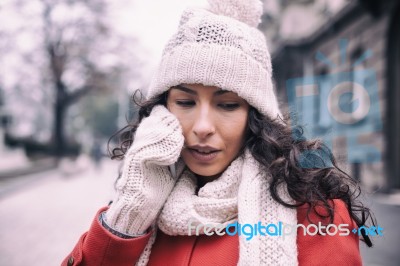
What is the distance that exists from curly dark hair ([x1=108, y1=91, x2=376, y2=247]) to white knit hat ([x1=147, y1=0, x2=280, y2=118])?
109 millimetres

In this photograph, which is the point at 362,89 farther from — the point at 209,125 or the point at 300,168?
the point at 209,125

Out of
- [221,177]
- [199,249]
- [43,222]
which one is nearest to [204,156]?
[221,177]

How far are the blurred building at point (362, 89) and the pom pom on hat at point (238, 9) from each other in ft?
19.1

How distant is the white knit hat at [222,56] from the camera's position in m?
1.77

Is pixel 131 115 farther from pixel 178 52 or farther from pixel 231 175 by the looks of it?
pixel 231 175

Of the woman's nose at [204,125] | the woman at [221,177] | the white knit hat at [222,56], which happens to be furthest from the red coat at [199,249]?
the white knit hat at [222,56]

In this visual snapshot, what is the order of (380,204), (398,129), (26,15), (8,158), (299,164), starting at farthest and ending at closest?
(8,158), (26,15), (398,129), (380,204), (299,164)

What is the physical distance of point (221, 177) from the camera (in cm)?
176

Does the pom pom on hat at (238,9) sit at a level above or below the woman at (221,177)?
above

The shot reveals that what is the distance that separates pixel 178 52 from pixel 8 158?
19.2 metres

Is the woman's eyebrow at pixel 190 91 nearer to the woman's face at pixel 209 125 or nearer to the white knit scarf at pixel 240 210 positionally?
the woman's face at pixel 209 125

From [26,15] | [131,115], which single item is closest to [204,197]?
[131,115]

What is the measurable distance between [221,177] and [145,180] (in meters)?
0.34

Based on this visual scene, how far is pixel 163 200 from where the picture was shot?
1.83m
